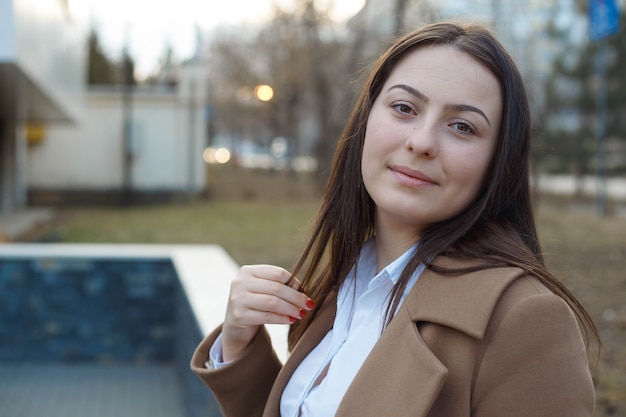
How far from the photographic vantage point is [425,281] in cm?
142

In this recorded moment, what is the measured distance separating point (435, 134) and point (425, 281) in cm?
28

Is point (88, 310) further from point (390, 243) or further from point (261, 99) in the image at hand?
point (261, 99)

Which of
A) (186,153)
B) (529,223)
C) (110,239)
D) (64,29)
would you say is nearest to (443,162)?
(529,223)

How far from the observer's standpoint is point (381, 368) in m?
1.36

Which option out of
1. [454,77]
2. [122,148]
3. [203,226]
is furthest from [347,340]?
[122,148]

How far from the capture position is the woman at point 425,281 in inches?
48.9

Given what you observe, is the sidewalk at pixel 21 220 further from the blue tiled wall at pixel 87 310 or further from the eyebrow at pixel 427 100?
the eyebrow at pixel 427 100

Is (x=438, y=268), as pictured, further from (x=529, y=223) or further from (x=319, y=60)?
(x=319, y=60)

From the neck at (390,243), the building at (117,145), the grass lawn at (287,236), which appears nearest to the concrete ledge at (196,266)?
the grass lawn at (287,236)

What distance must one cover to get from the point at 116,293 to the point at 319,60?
21.4 meters

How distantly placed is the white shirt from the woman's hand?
0.10m

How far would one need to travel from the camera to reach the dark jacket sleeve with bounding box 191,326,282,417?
185 cm

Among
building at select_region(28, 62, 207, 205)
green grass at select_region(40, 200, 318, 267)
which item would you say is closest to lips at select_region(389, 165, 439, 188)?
green grass at select_region(40, 200, 318, 267)

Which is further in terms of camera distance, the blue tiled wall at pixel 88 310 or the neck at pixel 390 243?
the blue tiled wall at pixel 88 310
